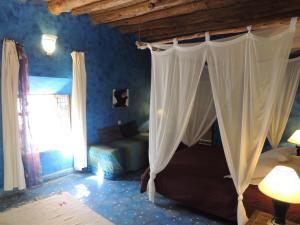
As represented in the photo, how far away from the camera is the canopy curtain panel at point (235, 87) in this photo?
2295 mm

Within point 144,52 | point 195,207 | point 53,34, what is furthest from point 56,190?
point 144,52

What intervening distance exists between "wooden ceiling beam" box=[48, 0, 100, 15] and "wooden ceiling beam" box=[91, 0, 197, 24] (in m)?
0.58

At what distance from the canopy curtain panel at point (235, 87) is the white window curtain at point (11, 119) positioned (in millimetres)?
2052

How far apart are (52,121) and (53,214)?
1.90 m

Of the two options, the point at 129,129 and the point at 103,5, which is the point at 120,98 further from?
the point at 103,5

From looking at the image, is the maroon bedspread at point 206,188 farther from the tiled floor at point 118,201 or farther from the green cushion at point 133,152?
the green cushion at point 133,152

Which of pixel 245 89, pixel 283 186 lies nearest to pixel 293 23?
pixel 245 89

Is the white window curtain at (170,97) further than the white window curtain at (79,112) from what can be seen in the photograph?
No

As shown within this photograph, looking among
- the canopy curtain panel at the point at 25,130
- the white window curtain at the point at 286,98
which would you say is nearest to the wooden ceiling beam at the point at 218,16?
the white window curtain at the point at 286,98

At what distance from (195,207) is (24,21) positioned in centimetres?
355

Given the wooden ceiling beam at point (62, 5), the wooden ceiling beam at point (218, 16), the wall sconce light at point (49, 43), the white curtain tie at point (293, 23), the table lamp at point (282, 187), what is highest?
the wooden ceiling beam at point (62, 5)

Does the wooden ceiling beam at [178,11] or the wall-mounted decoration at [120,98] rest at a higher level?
the wooden ceiling beam at [178,11]

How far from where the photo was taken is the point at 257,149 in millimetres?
2393

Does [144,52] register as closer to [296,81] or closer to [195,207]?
[296,81]
